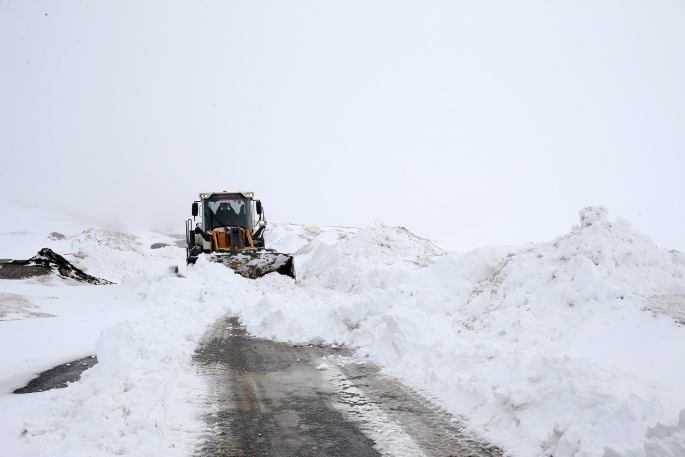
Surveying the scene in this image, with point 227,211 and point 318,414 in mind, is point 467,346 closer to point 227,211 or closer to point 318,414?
point 318,414

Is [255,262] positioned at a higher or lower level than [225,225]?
lower

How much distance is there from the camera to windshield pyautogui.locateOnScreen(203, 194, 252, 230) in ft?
62.3

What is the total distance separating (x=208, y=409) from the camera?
185 inches

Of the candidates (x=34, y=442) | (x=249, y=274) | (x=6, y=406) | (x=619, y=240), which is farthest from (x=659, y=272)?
(x=249, y=274)

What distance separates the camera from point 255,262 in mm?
16188

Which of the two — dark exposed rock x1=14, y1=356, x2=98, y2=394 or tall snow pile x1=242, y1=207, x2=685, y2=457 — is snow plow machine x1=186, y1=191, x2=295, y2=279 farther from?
dark exposed rock x1=14, y1=356, x2=98, y2=394

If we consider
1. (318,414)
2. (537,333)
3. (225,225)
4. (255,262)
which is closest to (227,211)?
(225,225)

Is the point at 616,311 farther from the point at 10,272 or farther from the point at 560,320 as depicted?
the point at 10,272

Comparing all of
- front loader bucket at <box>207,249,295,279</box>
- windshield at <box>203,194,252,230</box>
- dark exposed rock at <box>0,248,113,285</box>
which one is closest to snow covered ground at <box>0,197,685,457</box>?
front loader bucket at <box>207,249,295,279</box>

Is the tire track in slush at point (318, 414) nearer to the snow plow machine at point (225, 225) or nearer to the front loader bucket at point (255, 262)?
the front loader bucket at point (255, 262)

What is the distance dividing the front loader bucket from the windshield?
2500 millimetres

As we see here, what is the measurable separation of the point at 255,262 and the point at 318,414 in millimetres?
11939

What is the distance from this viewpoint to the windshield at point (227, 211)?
62.3 feet

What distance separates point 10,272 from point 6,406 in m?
14.1
